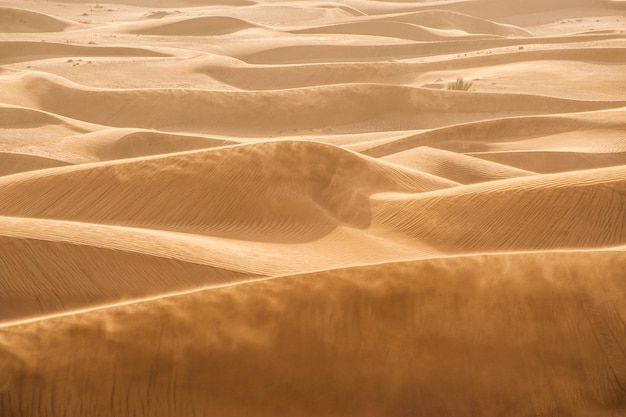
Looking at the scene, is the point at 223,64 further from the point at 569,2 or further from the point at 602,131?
the point at 569,2

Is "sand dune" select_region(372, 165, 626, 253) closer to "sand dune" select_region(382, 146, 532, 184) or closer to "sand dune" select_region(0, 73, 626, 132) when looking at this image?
"sand dune" select_region(382, 146, 532, 184)

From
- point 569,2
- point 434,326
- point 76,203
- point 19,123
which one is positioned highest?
point 434,326

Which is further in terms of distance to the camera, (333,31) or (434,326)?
(333,31)

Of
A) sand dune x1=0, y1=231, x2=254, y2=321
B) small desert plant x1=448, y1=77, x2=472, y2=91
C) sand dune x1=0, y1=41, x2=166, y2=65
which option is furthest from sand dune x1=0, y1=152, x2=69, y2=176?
sand dune x1=0, y1=41, x2=166, y2=65

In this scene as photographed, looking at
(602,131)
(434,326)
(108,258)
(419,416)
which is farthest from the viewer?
(602,131)

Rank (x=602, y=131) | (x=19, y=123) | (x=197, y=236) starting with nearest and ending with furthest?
(x=197, y=236)
(x=602, y=131)
(x=19, y=123)

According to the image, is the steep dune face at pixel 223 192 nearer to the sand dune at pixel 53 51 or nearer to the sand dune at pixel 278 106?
the sand dune at pixel 278 106

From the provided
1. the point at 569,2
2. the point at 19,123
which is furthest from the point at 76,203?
the point at 569,2

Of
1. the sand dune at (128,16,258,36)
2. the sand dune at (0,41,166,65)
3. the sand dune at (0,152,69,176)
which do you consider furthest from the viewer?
the sand dune at (128,16,258,36)

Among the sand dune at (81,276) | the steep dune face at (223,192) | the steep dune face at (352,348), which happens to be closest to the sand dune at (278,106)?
the steep dune face at (223,192)
